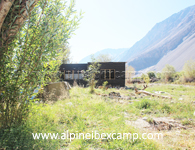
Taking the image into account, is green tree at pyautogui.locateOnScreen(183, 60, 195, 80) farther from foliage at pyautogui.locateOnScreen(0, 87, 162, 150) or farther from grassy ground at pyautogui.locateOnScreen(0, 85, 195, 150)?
foliage at pyautogui.locateOnScreen(0, 87, 162, 150)

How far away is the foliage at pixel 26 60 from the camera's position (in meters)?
2.40

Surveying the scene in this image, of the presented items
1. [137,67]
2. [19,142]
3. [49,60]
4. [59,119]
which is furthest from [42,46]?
[137,67]

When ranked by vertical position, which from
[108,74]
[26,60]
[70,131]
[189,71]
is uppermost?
[189,71]

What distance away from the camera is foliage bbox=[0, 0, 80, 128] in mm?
2398

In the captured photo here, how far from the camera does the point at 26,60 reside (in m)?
2.38

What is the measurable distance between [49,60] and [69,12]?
3.76 feet

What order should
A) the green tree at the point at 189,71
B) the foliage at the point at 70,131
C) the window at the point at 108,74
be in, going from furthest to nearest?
the green tree at the point at 189,71 → the window at the point at 108,74 → the foliage at the point at 70,131

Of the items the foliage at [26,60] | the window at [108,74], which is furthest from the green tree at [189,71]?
the foliage at [26,60]

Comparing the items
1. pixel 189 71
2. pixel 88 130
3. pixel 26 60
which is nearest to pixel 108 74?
pixel 189 71

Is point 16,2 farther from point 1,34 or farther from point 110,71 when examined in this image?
point 110,71

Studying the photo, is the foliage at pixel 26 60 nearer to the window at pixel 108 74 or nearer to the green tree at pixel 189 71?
the window at pixel 108 74

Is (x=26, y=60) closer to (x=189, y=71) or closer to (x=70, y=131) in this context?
(x=70, y=131)

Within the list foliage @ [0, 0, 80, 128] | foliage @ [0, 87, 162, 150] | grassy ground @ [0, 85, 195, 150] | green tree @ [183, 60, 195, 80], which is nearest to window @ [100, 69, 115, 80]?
green tree @ [183, 60, 195, 80]

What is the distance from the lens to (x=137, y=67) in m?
151
